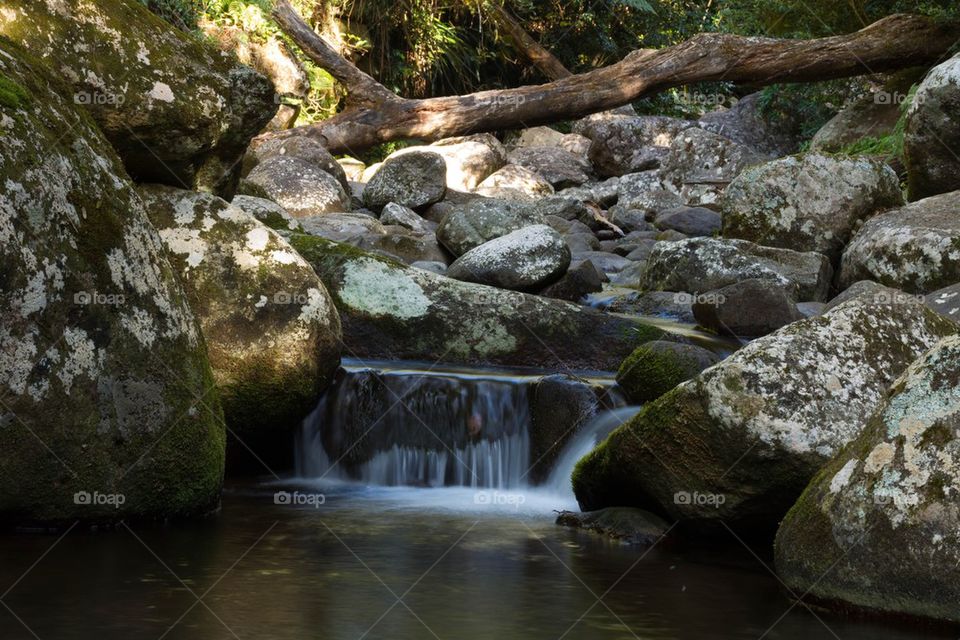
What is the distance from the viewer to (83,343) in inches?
209

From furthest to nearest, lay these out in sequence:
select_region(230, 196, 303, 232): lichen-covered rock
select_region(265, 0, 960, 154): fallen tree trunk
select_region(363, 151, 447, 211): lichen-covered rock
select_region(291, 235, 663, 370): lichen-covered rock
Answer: select_region(363, 151, 447, 211): lichen-covered rock < select_region(265, 0, 960, 154): fallen tree trunk < select_region(230, 196, 303, 232): lichen-covered rock < select_region(291, 235, 663, 370): lichen-covered rock

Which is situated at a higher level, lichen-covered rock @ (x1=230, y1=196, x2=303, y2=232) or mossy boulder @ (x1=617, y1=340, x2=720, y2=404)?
lichen-covered rock @ (x1=230, y1=196, x2=303, y2=232)

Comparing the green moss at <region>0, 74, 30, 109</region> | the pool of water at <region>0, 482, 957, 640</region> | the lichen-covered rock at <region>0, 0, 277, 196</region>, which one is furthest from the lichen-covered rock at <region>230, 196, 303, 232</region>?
the green moss at <region>0, 74, 30, 109</region>

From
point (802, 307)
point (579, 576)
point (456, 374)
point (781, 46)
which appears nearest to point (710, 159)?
point (781, 46)

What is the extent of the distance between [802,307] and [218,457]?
5.76 metres

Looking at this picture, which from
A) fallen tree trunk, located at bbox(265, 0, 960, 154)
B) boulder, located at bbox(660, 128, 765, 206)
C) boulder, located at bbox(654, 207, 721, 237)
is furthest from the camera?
boulder, located at bbox(660, 128, 765, 206)

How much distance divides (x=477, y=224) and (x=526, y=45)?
37.5 feet

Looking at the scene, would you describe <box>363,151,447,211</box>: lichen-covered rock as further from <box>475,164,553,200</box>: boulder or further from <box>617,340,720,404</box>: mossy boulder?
<box>617,340,720,404</box>: mossy boulder

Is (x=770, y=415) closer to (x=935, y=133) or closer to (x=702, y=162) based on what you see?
(x=935, y=133)

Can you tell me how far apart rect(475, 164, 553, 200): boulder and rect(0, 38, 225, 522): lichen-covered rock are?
12.7m

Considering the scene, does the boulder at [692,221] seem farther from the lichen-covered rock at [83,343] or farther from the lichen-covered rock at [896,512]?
the lichen-covered rock at [896,512]

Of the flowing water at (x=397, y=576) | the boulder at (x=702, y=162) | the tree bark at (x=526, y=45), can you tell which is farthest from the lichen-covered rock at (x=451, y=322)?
the tree bark at (x=526, y=45)

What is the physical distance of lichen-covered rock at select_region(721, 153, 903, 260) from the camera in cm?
1177

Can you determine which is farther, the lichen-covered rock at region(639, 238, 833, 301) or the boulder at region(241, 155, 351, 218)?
the boulder at region(241, 155, 351, 218)
